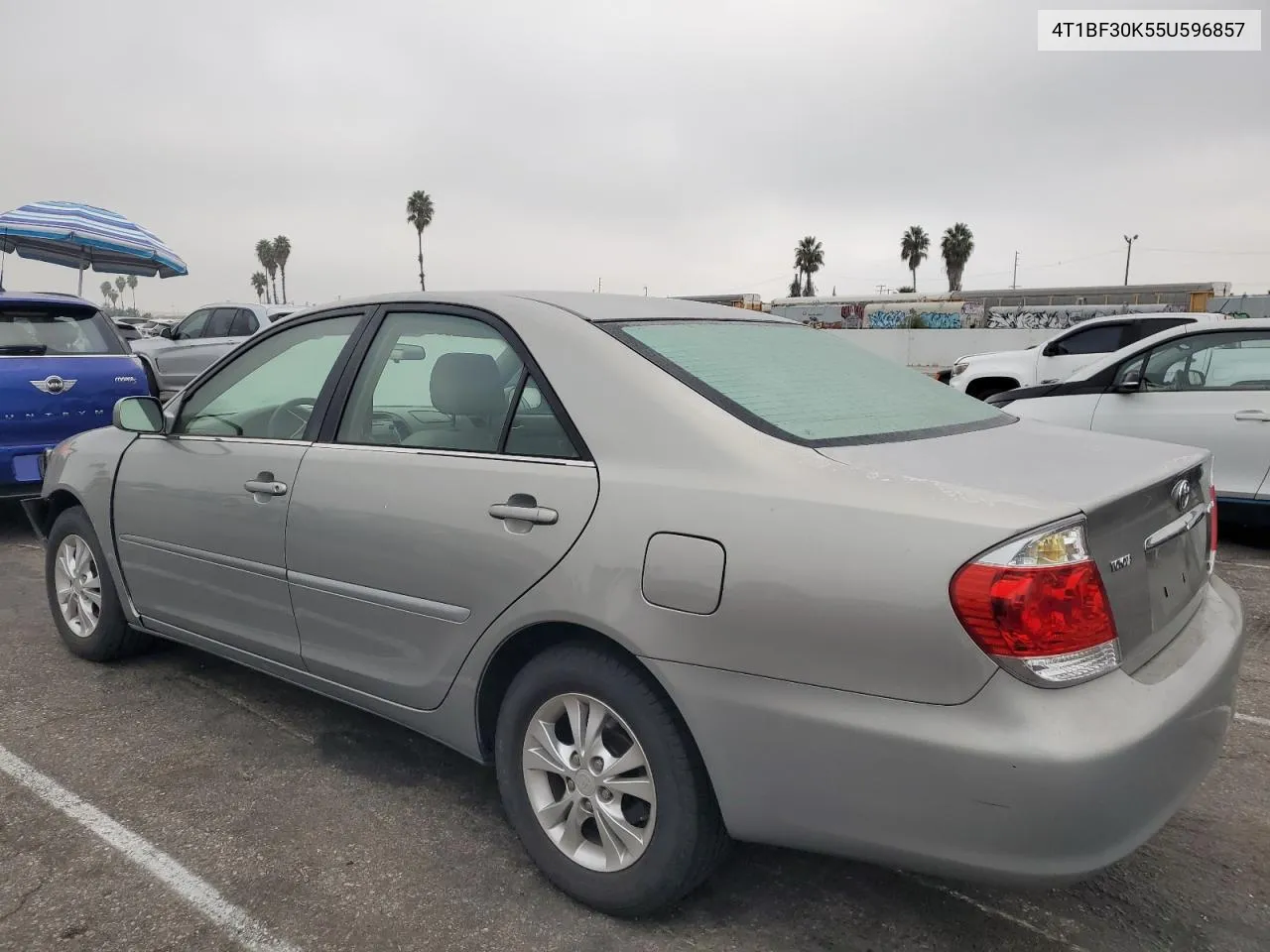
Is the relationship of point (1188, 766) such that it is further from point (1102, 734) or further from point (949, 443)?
point (949, 443)

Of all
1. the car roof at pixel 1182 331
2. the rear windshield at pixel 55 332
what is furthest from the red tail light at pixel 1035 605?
the rear windshield at pixel 55 332

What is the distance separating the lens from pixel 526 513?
2375 millimetres

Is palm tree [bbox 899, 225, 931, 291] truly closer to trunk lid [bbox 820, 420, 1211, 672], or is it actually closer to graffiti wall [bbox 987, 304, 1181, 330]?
graffiti wall [bbox 987, 304, 1181, 330]

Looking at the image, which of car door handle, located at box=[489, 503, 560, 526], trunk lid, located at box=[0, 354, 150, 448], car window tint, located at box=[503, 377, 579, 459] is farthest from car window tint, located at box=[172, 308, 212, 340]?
car door handle, located at box=[489, 503, 560, 526]

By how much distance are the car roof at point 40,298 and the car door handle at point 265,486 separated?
16.2 feet

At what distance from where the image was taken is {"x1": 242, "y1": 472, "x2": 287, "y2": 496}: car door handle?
304 cm

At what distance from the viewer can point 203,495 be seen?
10.9ft

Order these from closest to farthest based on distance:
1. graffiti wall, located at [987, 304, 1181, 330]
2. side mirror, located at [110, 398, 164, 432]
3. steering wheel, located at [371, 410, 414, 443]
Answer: steering wheel, located at [371, 410, 414, 443] → side mirror, located at [110, 398, 164, 432] → graffiti wall, located at [987, 304, 1181, 330]

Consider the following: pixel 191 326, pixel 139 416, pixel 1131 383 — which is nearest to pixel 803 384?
pixel 139 416

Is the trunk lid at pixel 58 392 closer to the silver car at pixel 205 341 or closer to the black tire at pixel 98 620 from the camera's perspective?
the black tire at pixel 98 620

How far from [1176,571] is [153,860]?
278 centimetres

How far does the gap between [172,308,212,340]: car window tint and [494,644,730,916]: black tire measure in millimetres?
13049

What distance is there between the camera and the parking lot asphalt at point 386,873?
229 cm

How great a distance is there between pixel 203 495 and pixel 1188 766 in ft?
10.0
